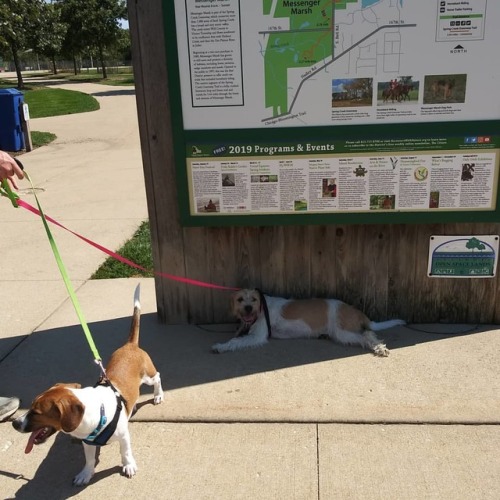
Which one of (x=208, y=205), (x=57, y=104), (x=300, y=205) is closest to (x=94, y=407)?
(x=208, y=205)

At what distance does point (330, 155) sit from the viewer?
4.02 metres

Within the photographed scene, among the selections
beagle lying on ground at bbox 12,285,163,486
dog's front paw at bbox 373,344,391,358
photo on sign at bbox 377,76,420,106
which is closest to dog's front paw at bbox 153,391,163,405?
beagle lying on ground at bbox 12,285,163,486

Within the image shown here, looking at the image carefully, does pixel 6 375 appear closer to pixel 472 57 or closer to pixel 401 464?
pixel 401 464

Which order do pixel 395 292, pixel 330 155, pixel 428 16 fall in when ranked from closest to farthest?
pixel 428 16, pixel 330 155, pixel 395 292

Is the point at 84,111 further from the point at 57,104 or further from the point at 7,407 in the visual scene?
the point at 7,407

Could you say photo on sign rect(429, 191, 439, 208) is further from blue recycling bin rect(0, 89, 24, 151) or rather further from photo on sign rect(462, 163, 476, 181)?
blue recycling bin rect(0, 89, 24, 151)

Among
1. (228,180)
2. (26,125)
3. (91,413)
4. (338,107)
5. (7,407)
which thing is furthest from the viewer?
(26,125)

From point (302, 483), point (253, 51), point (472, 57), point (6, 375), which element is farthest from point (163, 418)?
point (472, 57)

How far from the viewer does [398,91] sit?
3.87 meters

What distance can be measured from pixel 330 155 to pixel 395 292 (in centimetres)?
128

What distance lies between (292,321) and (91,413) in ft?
6.60

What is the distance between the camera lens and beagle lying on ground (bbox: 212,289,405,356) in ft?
13.9

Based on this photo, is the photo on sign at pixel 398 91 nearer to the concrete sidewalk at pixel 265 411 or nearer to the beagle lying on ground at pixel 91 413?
Answer: the concrete sidewalk at pixel 265 411

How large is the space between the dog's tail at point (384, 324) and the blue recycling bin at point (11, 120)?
1064 centimetres
